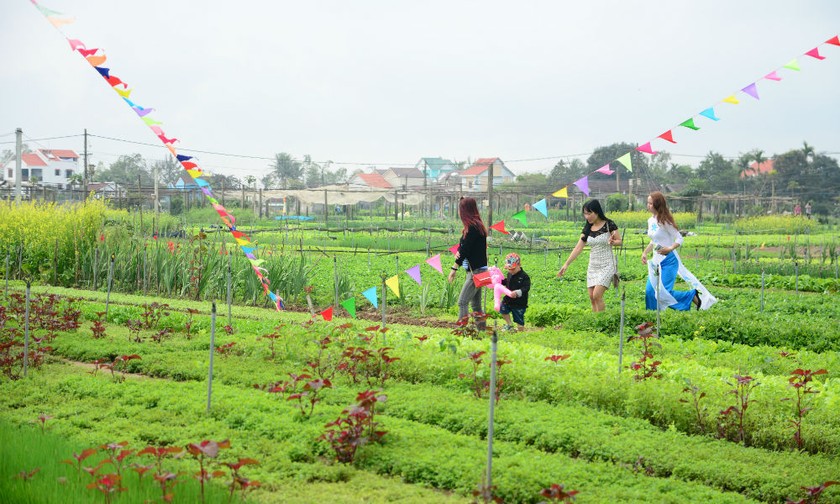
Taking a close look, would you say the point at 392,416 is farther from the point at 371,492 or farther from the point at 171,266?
the point at 171,266

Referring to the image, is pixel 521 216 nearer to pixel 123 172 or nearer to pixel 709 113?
pixel 709 113

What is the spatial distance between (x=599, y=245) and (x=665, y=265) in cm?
108

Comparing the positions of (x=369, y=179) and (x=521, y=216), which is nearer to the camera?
(x=521, y=216)

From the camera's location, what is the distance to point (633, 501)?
495 cm

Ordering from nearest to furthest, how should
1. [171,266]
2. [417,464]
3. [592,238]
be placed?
[417,464] → [592,238] → [171,266]

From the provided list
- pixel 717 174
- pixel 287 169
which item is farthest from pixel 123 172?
pixel 717 174

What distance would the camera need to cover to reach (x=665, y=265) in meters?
11.4

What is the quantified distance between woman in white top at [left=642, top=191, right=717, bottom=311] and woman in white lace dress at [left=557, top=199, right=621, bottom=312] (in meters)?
0.55

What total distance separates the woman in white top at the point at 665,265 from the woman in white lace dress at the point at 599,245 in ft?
1.81

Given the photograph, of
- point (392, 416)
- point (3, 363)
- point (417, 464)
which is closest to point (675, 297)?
point (392, 416)

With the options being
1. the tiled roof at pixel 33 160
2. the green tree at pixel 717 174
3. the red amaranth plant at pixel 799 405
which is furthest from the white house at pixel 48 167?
the red amaranth plant at pixel 799 405

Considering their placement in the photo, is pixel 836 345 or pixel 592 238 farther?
pixel 592 238

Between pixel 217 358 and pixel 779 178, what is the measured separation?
58701 millimetres

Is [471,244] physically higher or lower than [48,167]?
lower
